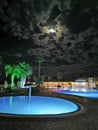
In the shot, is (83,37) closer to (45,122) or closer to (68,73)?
(68,73)

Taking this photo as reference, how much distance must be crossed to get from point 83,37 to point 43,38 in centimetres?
594

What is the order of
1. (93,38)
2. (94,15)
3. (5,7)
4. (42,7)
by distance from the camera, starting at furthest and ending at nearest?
1. (93,38)
2. (94,15)
3. (42,7)
4. (5,7)

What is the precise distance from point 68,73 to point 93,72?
18.7 feet

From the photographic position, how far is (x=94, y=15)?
1789cm

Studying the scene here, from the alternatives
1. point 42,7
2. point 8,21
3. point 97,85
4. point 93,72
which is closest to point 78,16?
point 42,7

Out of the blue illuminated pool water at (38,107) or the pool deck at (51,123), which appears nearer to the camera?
the pool deck at (51,123)

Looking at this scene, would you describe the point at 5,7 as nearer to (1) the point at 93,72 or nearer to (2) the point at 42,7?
(2) the point at 42,7

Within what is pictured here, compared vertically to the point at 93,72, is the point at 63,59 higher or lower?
higher

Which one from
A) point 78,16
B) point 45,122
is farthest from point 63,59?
point 45,122

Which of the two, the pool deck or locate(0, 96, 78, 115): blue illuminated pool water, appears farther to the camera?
locate(0, 96, 78, 115): blue illuminated pool water

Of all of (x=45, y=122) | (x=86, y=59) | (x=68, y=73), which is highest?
(x=86, y=59)

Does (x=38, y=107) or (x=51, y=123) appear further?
(x=38, y=107)

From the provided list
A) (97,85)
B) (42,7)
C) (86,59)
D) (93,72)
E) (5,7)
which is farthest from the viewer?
(93,72)

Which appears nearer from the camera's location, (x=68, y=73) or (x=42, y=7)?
(x=42, y=7)
